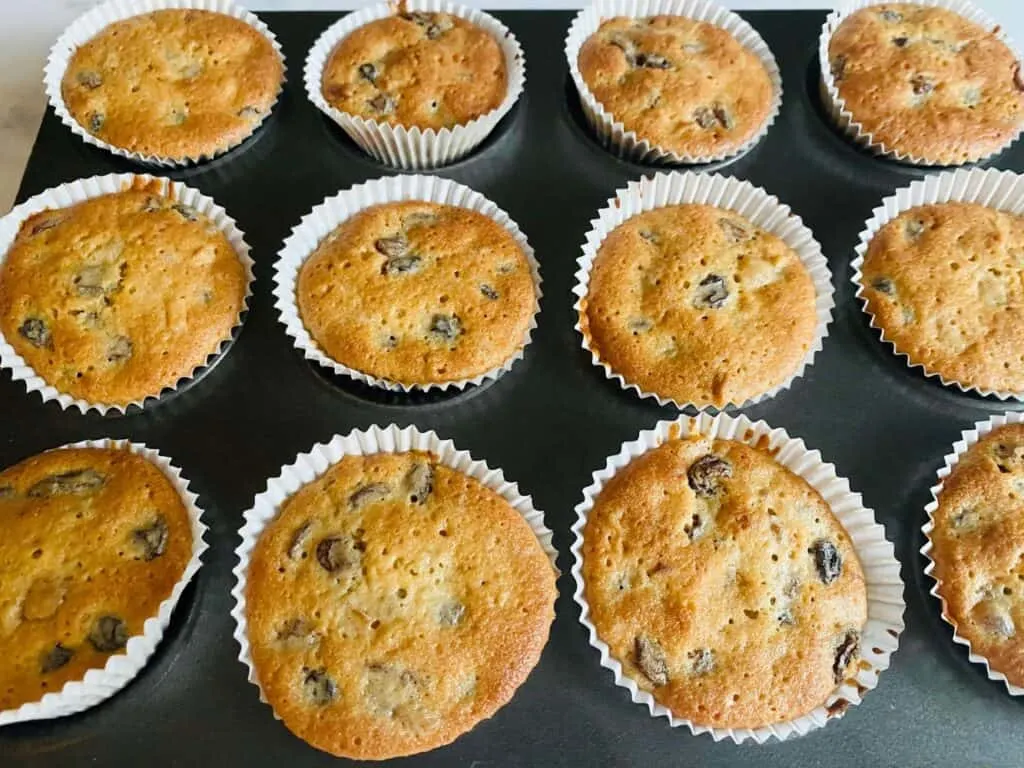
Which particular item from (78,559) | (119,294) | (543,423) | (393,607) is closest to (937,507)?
(543,423)

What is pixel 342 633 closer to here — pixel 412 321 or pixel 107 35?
pixel 412 321

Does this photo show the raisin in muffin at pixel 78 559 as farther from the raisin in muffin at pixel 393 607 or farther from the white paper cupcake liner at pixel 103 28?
the white paper cupcake liner at pixel 103 28

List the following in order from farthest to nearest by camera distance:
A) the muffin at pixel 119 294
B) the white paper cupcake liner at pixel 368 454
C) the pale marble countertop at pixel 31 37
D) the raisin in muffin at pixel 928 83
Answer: the pale marble countertop at pixel 31 37 < the raisin in muffin at pixel 928 83 < the muffin at pixel 119 294 < the white paper cupcake liner at pixel 368 454

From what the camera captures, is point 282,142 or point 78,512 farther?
point 282,142

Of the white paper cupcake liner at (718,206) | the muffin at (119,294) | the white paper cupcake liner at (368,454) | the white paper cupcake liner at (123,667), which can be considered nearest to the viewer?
the white paper cupcake liner at (123,667)

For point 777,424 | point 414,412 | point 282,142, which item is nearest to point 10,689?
point 414,412

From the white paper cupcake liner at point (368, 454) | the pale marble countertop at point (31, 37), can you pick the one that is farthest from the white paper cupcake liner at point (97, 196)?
the pale marble countertop at point (31, 37)
